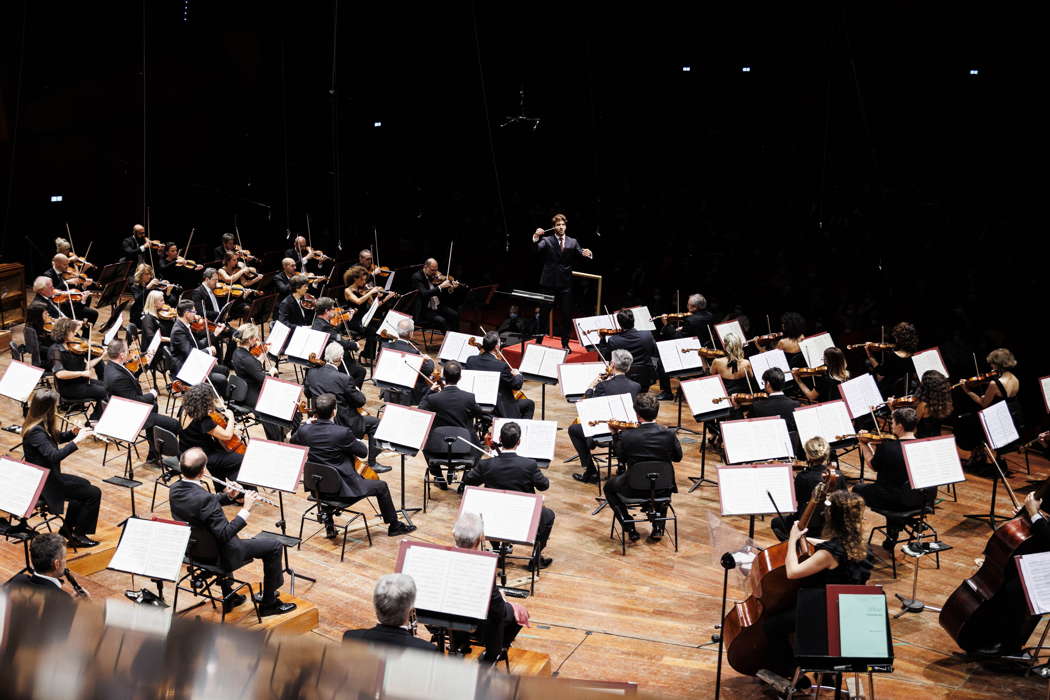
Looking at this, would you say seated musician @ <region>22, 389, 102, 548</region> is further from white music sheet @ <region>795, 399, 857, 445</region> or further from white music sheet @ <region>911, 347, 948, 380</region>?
white music sheet @ <region>911, 347, 948, 380</region>

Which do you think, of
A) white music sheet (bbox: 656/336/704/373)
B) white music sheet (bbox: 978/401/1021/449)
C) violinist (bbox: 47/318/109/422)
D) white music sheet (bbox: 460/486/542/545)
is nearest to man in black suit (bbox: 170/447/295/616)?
white music sheet (bbox: 460/486/542/545)

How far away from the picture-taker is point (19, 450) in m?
9.40

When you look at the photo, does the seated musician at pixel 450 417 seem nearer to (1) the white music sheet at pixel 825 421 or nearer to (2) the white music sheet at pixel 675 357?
(2) the white music sheet at pixel 675 357

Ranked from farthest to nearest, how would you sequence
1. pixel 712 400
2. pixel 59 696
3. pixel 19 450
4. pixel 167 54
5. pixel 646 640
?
1. pixel 167 54
2. pixel 19 450
3. pixel 712 400
4. pixel 646 640
5. pixel 59 696

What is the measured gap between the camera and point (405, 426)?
757 centimetres

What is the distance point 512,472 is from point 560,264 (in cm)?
543

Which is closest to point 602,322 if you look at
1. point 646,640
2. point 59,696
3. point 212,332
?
point 212,332

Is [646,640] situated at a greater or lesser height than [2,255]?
lesser

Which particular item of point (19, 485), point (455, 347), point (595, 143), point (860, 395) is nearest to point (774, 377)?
point (860, 395)

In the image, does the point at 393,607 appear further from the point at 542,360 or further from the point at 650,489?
the point at 542,360

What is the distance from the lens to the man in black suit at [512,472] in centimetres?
688

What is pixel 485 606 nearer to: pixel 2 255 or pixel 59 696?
pixel 59 696

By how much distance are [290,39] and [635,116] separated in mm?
6796

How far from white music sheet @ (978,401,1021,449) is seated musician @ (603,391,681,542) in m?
2.48
